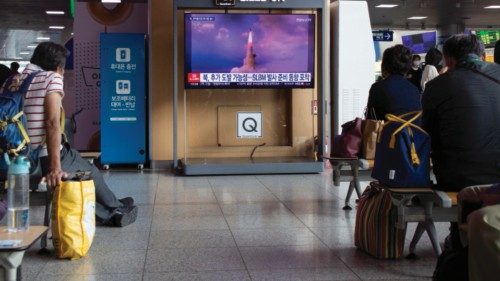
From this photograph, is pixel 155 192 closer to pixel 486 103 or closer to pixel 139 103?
pixel 139 103

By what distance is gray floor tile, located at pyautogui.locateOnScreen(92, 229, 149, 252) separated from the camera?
535cm

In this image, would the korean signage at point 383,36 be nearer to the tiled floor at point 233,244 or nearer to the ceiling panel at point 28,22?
the ceiling panel at point 28,22

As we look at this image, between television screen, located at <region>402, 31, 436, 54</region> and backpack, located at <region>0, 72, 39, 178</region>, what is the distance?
1620 centimetres

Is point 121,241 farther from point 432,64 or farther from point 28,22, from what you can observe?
point 28,22

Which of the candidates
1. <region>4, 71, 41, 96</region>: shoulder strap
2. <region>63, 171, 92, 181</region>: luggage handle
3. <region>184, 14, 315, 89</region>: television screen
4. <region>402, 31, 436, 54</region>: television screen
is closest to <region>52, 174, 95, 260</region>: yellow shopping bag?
<region>63, 171, 92, 181</region>: luggage handle

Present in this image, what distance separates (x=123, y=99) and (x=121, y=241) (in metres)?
5.53

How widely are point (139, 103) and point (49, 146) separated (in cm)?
601

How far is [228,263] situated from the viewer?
15.9 feet

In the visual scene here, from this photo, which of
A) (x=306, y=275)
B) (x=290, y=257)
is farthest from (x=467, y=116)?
(x=290, y=257)

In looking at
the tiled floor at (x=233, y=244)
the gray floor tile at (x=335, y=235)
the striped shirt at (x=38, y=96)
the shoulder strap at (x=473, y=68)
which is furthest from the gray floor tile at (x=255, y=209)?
the shoulder strap at (x=473, y=68)

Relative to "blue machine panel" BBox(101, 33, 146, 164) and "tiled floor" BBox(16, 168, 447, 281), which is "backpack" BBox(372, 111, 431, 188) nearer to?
"tiled floor" BBox(16, 168, 447, 281)

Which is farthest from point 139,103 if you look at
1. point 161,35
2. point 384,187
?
point 384,187

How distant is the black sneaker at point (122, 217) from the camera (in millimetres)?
6129

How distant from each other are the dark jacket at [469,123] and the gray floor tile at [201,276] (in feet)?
5.21
